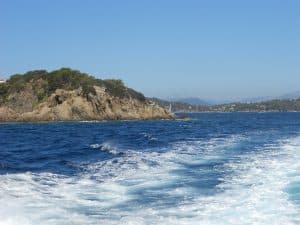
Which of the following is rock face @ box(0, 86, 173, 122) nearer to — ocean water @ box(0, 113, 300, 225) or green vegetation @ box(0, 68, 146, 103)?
green vegetation @ box(0, 68, 146, 103)

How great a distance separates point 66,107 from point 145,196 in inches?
4423

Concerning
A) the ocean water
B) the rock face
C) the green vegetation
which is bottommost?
the ocean water

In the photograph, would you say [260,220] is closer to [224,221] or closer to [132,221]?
[224,221]

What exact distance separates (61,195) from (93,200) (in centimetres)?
128

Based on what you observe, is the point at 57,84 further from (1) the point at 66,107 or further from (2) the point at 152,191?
(2) the point at 152,191

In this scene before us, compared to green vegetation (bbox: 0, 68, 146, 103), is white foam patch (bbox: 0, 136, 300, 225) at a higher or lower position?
lower

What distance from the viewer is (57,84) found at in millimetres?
138125

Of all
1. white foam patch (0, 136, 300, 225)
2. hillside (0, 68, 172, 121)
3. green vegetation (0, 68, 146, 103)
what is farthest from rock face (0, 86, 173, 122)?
white foam patch (0, 136, 300, 225)

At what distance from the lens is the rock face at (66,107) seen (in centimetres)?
12531

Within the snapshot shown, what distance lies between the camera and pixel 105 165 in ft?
84.7

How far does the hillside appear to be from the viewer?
126500mm

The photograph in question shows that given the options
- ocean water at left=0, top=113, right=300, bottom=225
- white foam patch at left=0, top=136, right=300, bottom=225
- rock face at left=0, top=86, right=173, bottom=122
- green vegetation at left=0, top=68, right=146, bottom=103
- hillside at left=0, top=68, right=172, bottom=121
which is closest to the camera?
white foam patch at left=0, top=136, right=300, bottom=225

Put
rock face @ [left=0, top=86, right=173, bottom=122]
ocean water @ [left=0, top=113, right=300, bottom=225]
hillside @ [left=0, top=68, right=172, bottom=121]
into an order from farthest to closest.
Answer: hillside @ [left=0, top=68, right=172, bottom=121]
rock face @ [left=0, top=86, right=173, bottom=122]
ocean water @ [left=0, top=113, right=300, bottom=225]

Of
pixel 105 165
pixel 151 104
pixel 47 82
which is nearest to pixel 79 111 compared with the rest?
pixel 47 82
